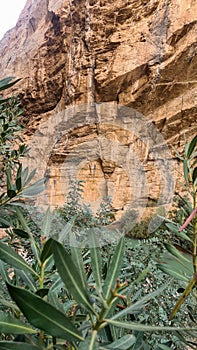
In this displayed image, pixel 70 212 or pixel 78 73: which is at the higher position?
pixel 78 73

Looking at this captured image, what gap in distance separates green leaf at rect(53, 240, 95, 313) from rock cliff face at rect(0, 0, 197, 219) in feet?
14.3

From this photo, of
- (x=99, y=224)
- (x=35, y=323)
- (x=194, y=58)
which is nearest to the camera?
(x=35, y=323)

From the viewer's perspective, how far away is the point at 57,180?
5.21 metres

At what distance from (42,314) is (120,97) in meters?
5.64

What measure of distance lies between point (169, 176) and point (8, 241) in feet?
15.0

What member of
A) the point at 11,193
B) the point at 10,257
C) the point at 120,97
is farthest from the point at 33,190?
the point at 120,97

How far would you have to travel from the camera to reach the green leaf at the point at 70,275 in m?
0.12

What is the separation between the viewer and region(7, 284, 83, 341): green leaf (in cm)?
11

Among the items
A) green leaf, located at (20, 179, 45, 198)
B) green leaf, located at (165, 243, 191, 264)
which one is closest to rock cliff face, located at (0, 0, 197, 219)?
green leaf, located at (20, 179, 45, 198)

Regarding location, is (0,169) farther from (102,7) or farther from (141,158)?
(102,7)

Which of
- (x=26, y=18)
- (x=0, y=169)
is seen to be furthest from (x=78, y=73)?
(x=0, y=169)

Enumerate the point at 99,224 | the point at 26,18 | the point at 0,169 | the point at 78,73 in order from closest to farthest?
the point at 0,169 < the point at 99,224 < the point at 78,73 < the point at 26,18

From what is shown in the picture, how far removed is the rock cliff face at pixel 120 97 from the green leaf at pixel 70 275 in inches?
172

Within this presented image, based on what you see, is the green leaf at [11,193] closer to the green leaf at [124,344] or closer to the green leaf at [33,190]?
Result: the green leaf at [33,190]
